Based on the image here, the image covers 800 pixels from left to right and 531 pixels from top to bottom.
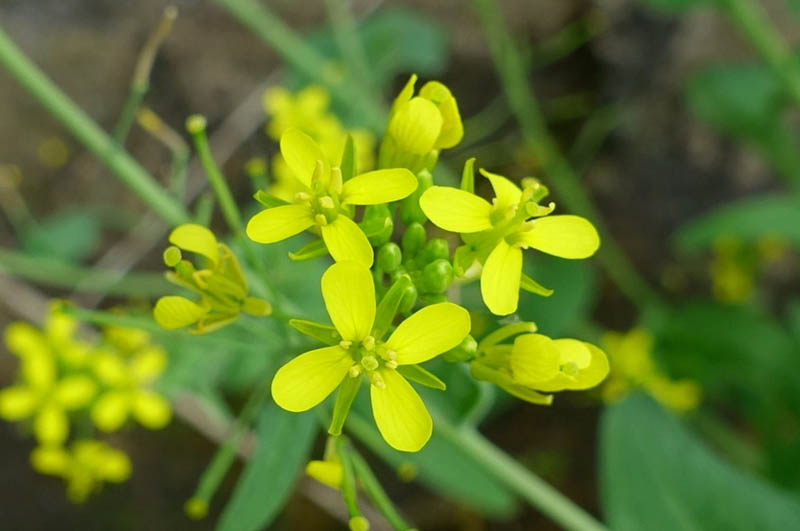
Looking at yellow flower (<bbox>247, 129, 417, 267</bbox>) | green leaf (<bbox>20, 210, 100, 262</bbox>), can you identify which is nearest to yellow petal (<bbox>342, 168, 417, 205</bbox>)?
yellow flower (<bbox>247, 129, 417, 267</bbox>)

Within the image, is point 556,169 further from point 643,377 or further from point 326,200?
point 326,200

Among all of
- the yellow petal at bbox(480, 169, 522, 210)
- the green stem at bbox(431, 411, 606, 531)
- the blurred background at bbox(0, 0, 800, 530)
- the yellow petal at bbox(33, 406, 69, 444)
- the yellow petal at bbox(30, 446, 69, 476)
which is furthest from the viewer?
the blurred background at bbox(0, 0, 800, 530)

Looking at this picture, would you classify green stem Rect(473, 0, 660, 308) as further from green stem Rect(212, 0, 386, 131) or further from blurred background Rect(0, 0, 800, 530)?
green stem Rect(212, 0, 386, 131)

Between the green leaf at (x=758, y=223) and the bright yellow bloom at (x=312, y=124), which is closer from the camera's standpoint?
the green leaf at (x=758, y=223)

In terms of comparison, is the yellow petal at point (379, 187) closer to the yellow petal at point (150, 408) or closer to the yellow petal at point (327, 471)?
the yellow petal at point (327, 471)

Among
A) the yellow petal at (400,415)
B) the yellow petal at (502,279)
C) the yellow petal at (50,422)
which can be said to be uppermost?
the yellow petal at (502,279)

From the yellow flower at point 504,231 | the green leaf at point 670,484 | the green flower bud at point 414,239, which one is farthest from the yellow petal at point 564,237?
the green leaf at point 670,484

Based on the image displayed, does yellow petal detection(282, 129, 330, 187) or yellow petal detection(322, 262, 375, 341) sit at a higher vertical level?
yellow petal detection(282, 129, 330, 187)
